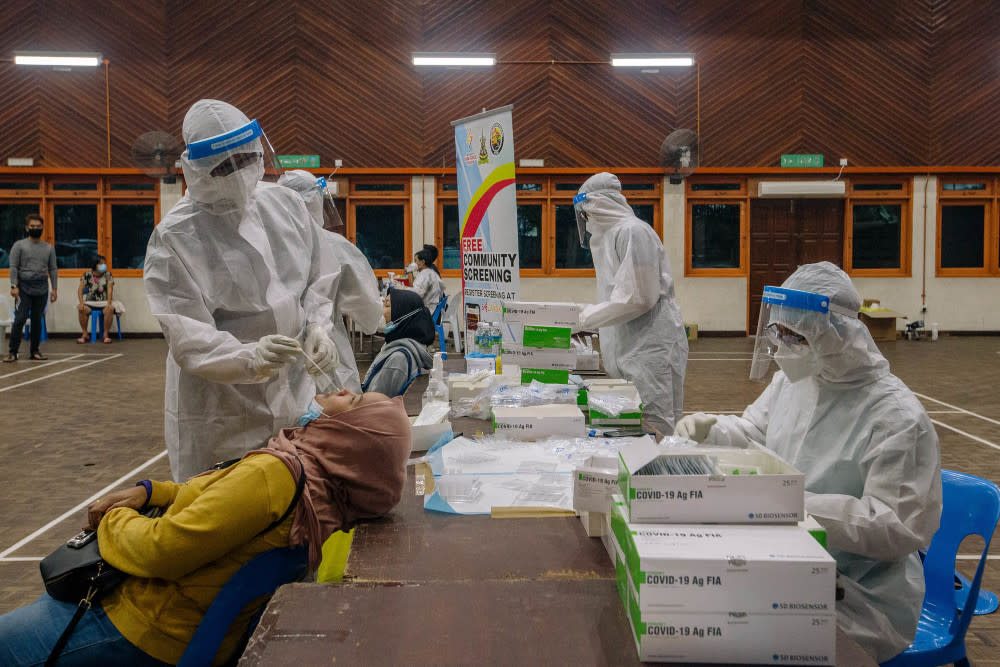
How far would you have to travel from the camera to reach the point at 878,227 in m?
12.3

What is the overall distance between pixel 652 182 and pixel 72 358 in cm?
876

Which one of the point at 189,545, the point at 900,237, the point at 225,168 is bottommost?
the point at 189,545

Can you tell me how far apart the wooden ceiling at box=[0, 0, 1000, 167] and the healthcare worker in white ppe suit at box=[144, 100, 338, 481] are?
33.1 feet

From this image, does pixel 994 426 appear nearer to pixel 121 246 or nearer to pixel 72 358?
pixel 72 358

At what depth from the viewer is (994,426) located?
5574 millimetres

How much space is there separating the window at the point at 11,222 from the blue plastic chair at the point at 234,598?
12.6 m

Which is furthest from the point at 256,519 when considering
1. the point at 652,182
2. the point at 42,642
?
the point at 652,182

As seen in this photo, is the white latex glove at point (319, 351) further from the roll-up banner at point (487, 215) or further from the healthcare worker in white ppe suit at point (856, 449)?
the roll-up banner at point (487, 215)

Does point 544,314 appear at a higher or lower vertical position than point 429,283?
lower

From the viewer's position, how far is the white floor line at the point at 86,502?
3326 mm

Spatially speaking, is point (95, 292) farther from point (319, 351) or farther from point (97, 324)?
point (319, 351)

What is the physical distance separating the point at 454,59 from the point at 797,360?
11026 millimetres

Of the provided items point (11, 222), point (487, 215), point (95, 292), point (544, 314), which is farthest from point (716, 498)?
point (11, 222)

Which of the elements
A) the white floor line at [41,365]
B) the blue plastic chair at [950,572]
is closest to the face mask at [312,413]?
the blue plastic chair at [950,572]
